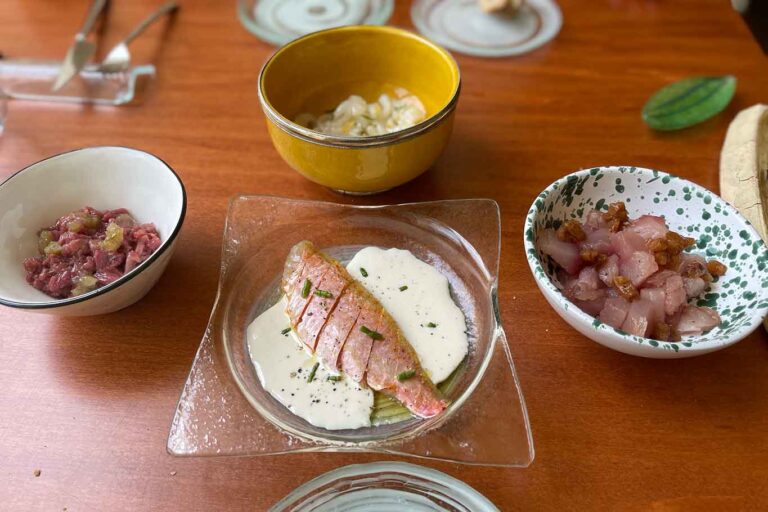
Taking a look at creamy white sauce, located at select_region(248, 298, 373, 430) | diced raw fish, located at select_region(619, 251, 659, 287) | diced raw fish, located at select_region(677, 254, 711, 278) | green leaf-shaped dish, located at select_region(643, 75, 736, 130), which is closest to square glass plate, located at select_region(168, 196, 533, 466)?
creamy white sauce, located at select_region(248, 298, 373, 430)

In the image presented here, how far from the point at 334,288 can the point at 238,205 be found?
284 mm

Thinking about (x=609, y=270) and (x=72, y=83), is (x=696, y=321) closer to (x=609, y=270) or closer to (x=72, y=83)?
(x=609, y=270)

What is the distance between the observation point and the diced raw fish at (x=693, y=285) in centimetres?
105

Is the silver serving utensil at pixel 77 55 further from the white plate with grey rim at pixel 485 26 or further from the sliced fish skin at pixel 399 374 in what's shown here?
the sliced fish skin at pixel 399 374

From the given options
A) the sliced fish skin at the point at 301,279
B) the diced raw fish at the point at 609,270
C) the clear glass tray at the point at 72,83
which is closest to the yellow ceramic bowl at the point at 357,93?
the sliced fish skin at the point at 301,279

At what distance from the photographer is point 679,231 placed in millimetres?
1162

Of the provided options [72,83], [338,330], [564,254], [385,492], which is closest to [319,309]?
[338,330]

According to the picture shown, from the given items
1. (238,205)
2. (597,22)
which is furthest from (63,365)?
(597,22)

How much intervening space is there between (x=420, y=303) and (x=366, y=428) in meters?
0.27

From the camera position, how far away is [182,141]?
58.8 inches

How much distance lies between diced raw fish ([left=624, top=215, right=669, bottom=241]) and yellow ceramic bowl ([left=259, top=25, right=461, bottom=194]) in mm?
423

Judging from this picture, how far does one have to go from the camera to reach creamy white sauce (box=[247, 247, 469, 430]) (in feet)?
3.14

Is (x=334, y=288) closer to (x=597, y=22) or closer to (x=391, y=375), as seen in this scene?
(x=391, y=375)

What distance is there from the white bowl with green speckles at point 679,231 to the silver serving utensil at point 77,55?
1.34m
